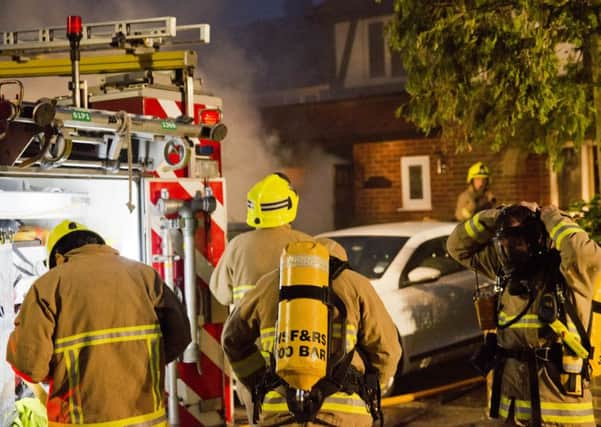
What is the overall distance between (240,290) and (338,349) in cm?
168

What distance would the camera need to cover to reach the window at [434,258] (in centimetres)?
890

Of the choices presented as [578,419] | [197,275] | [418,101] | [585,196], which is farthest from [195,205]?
[585,196]

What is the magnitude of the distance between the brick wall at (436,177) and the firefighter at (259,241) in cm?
871

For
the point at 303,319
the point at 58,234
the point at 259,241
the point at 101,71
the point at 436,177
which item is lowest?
the point at 303,319

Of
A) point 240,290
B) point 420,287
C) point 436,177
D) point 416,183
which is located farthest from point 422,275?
point 416,183

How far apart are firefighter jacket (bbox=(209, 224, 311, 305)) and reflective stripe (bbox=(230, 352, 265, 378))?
1.28 meters

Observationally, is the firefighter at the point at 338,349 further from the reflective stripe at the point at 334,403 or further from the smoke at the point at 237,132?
the smoke at the point at 237,132

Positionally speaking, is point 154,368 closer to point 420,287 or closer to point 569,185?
point 420,287

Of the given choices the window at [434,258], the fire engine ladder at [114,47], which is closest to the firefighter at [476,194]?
the window at [434,258]

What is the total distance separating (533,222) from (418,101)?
3893 millimetres

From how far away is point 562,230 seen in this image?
4.76 m

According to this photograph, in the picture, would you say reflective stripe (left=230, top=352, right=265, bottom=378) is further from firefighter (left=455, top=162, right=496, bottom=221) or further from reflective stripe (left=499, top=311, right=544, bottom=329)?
firefighter (left=455, top=162, right=496, bottom=221)

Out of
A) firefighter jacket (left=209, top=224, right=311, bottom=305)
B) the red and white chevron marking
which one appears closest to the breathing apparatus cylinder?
firefighter jacket (left=209, top=224, right=311, bottom=305)

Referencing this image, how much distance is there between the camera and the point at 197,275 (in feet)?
18.9
